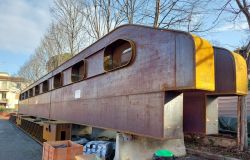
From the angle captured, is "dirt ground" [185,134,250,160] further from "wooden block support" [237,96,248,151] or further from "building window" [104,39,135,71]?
"building window" [104,39,135,71]

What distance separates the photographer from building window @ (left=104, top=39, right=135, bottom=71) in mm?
6309

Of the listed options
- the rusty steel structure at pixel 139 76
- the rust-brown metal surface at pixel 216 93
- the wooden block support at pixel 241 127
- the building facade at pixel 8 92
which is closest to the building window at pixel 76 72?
the rusty steel structure at pixel 139 76

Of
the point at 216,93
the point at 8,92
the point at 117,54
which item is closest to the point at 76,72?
the point at 117,54

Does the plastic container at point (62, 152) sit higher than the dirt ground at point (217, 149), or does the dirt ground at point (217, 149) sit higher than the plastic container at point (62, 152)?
the plastic container at point (62, 152)

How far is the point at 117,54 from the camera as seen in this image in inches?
268

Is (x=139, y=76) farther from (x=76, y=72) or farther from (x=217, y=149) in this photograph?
(x=217, y=149)

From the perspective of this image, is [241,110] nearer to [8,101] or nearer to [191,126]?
[191,126]

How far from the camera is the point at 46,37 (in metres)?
32.1

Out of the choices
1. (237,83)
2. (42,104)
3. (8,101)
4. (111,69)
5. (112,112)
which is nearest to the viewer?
(237,83)

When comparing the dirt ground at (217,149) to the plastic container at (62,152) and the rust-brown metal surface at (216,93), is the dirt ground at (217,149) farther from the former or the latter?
the plastic container at (62,152)

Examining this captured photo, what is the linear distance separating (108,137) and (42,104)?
7.67 metres

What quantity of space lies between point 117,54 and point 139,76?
1599mm

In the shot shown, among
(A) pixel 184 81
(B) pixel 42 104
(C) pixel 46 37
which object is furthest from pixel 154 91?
(C) pixel 46 37

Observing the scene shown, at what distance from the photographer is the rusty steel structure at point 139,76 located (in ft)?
14.2
